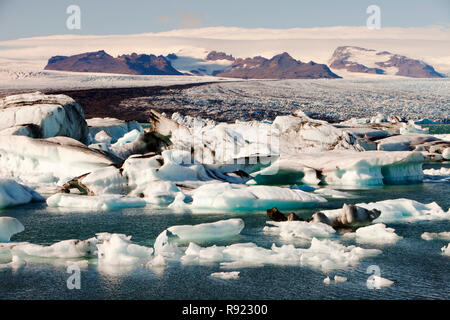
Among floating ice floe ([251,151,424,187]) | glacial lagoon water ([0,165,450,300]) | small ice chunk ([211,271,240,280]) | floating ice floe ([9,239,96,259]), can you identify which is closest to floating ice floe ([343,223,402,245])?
→ glacial lagoon water ([0,165,450,300])

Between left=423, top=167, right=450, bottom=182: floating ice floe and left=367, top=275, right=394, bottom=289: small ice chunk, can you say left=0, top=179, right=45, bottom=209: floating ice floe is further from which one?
left=423, top=167, right=450, bottom=182: floating ice floe

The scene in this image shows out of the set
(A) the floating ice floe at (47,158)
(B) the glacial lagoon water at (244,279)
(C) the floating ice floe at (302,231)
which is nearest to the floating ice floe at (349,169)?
(A) the floating ice floe at (47,158)

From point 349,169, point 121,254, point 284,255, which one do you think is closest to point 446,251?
point 284,255

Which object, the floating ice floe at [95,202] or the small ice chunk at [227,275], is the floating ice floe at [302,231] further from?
the floating ice floe at [95,202]

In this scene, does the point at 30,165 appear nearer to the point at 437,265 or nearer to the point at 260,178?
the point at 260,178

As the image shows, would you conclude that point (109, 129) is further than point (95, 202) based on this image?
Yes

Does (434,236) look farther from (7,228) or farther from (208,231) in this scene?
(7,228)

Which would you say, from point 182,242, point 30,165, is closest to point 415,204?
point 182,242
